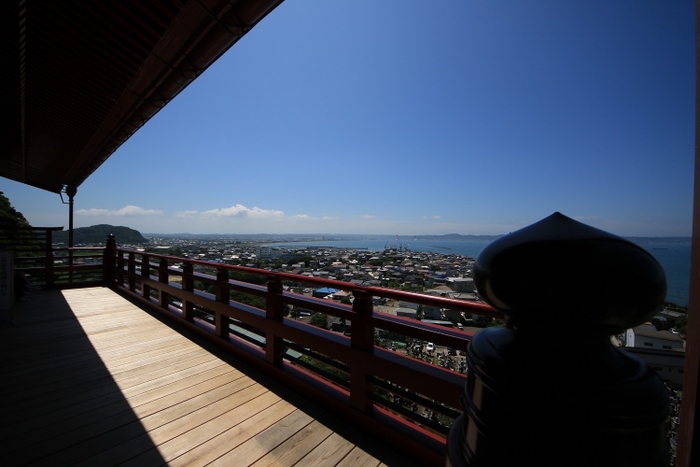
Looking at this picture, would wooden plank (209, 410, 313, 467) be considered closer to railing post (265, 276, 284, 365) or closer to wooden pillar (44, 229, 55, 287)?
railing post (265, 276, 284, 365)

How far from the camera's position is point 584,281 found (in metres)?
0.45

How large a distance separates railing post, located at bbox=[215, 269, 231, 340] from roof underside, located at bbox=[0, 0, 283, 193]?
84.0 inches

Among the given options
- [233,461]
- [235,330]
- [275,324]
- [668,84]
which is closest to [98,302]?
[235,330]

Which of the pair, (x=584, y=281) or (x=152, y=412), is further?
(x=152, y=412)

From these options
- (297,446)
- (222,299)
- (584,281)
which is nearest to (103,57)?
(222,299)

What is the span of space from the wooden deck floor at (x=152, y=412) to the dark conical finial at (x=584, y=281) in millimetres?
1805

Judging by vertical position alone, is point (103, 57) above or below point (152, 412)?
above

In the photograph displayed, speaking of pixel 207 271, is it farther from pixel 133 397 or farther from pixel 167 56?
pixel 167 56

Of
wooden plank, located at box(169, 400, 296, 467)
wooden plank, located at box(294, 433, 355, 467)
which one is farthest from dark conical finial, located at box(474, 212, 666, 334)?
wooden plank, located at box(169, 400, 296, 467)

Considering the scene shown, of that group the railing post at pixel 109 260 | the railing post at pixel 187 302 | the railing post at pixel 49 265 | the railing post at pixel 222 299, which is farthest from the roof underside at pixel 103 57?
the railing post at pixel 109 260

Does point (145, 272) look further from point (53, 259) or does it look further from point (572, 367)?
point (572, 367)

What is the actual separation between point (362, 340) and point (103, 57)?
4115 millimetres

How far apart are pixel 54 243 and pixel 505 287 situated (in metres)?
9.47

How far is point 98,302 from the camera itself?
17.9 ft
